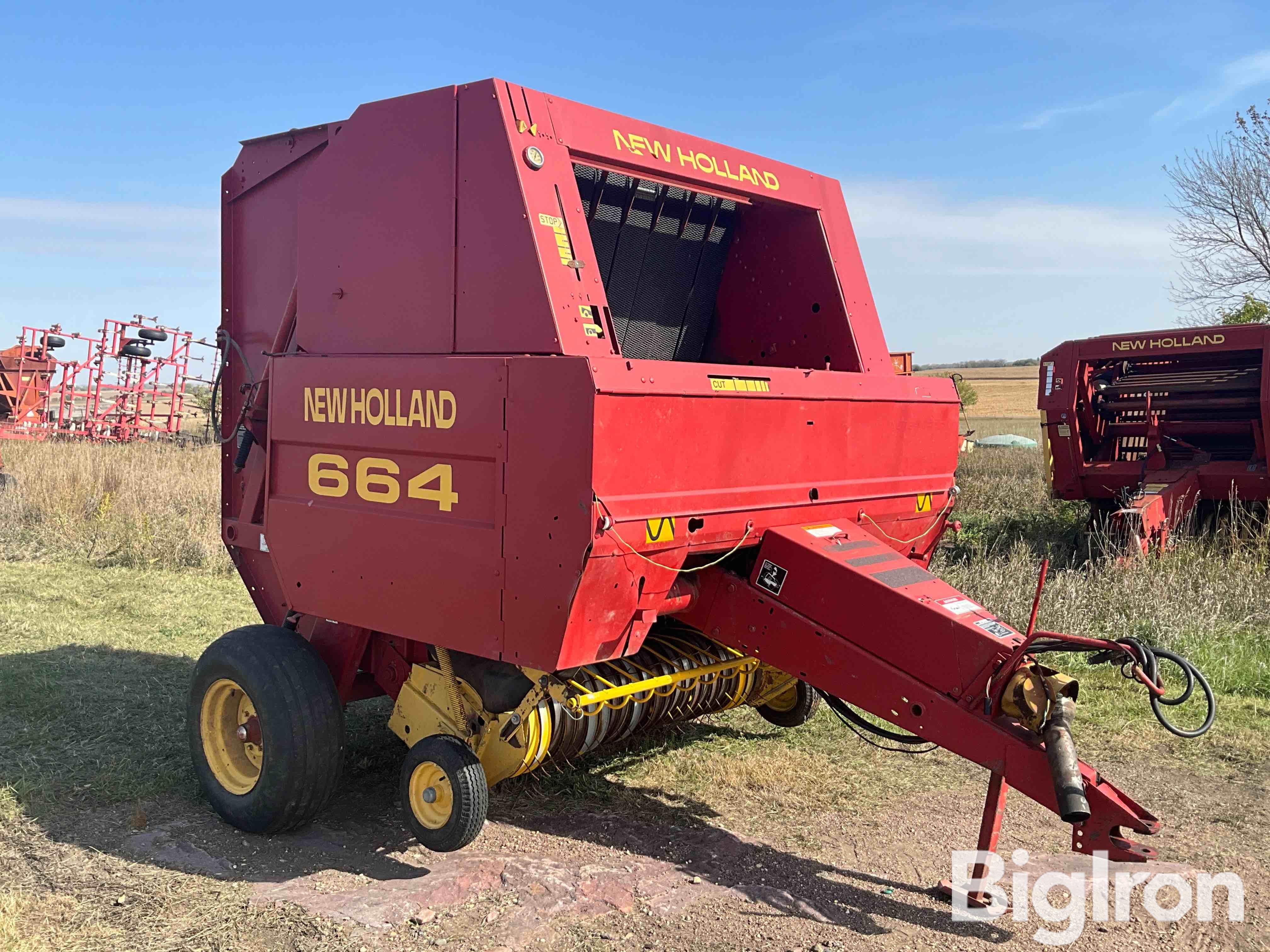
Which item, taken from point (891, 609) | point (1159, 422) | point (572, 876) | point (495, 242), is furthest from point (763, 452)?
point (1159, 422)

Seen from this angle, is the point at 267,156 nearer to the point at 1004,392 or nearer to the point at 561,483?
the point at 561,483

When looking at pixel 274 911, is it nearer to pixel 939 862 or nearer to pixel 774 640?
pixel 774 640

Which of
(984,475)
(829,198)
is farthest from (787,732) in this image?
(984,475)

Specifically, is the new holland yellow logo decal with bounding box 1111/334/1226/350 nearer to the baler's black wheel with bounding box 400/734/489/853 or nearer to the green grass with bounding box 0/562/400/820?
the green grass with bounding box 0/562/400/820

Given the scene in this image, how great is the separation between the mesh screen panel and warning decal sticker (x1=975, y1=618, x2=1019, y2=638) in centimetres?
175

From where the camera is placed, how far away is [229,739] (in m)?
4.14

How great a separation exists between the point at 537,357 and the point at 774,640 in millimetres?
1279

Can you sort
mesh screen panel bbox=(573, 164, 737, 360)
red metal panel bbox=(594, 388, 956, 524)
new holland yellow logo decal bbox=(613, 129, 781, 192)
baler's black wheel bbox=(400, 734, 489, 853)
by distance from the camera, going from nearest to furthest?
red metal panel bbox=(594, 388, 956, 524) < baler's black wheel bbox=(400, 734, 489, 853) < new holland yellow logo decal bbox=(613, 129, 781, 192) < mesh screen panel bbox=(573, 164, 737, 360)

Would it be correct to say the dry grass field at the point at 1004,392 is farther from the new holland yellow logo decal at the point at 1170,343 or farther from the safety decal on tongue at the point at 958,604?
the safety decal on tongue at the point at 958,604

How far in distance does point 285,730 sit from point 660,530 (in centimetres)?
163

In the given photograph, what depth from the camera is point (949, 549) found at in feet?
30.8

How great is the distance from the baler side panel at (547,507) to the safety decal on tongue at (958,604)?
111 centimetres

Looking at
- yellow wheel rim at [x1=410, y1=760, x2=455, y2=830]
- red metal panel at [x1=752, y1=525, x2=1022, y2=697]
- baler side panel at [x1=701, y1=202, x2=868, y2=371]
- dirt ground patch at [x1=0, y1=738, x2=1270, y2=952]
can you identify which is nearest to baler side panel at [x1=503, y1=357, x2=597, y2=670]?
yellow wheel rim at [x1=410, y1=760, x2=455, y2=830]

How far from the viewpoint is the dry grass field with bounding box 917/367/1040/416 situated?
43.0 meters
